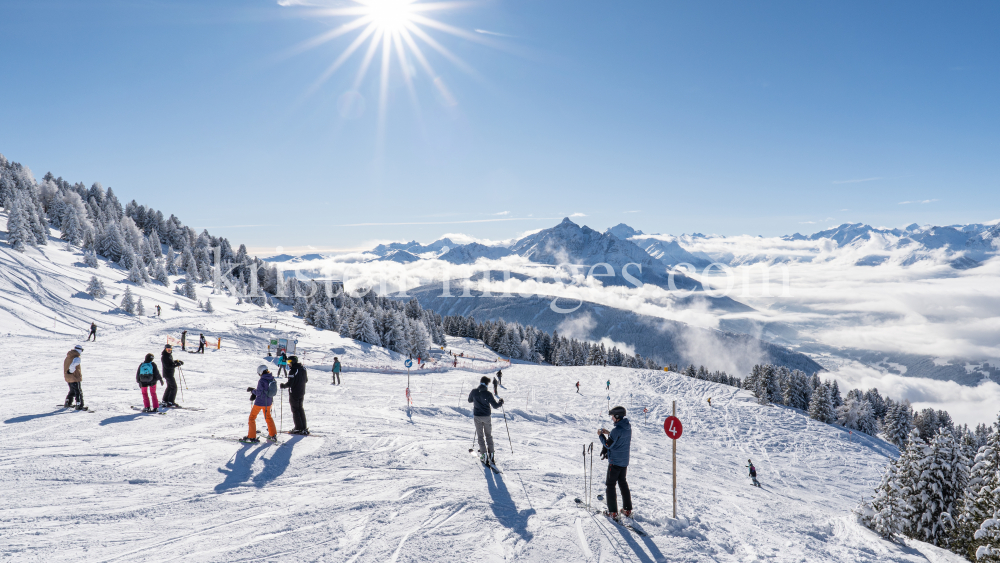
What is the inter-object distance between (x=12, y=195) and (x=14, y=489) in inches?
4422

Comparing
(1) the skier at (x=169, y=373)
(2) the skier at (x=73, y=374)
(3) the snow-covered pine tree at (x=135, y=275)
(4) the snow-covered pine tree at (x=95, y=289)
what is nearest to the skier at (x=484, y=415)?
(1) the skier at (x=169, y=373)

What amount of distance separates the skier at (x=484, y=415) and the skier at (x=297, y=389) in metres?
4.73

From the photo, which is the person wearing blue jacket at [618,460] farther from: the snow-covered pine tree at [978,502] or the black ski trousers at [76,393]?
the black ski trousers at [76,393]

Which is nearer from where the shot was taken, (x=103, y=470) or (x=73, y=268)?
(x=103, y=470)

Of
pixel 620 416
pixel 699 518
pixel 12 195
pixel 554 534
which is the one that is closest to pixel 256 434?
pixel 554 534

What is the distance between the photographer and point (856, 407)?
6169cm

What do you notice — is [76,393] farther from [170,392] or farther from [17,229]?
[17,229]

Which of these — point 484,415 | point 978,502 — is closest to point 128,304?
point 484,415

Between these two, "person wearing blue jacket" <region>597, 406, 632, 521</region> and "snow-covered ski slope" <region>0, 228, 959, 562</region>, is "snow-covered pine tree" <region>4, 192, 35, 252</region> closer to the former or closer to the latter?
"snow-covered ski slope" <region>0, 228, 959, 562</region>

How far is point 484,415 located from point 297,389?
539 cm

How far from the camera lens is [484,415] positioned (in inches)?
428

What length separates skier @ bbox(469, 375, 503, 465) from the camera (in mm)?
10609

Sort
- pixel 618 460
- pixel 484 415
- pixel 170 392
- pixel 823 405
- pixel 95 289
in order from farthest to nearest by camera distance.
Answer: pixel 95 289, pixel 823 405, pixel 170 392, pixel 484 415, pixel 618 460

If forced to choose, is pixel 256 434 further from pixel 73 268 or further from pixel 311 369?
pixel 73 268
